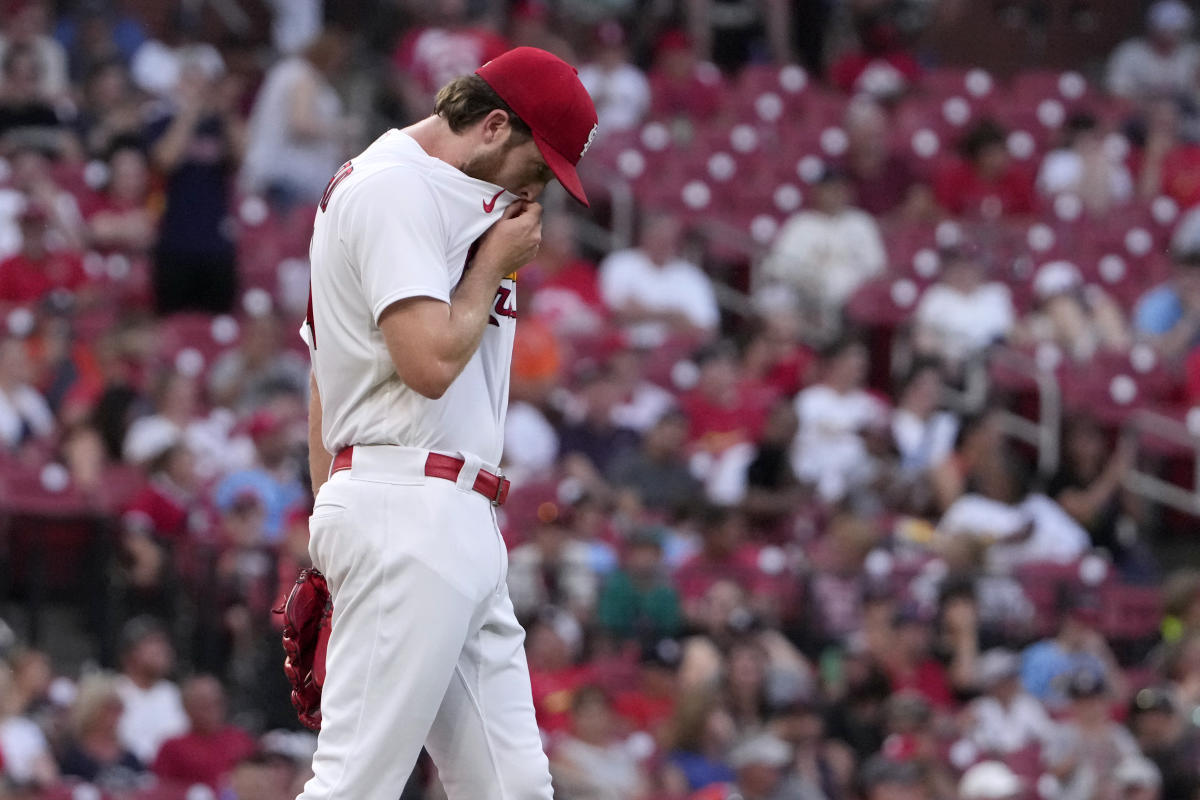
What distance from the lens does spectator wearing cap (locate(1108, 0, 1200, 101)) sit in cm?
1670

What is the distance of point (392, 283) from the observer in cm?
375

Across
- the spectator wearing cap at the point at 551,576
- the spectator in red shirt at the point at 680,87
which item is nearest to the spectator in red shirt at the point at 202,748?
the spectator wearing cap at the point at 551,576

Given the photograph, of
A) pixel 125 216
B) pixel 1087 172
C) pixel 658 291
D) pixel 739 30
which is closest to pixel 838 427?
→ pixel 658 291

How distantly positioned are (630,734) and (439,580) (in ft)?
15.7

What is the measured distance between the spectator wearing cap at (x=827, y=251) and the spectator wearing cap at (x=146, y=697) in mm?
5937

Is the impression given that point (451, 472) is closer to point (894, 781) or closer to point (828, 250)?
point (894, 781)

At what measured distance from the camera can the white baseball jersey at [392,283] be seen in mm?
3781

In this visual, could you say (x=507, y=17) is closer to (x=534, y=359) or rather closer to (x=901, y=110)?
(x=901, y=110)

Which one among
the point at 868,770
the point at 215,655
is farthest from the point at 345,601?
the point at 215,655

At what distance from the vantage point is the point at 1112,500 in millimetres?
11344

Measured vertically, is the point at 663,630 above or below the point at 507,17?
below

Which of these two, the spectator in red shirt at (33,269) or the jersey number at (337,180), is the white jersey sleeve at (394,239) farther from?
the spectator in red shirt at (33,269)

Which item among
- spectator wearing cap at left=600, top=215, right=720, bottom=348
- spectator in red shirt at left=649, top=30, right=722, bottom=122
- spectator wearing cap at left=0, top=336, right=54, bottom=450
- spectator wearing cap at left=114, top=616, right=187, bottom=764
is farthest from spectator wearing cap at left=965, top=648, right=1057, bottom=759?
spectator in red shirt at left=649, top=30, right=722, bottom=122

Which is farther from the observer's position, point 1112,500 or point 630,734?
point 1112,500
